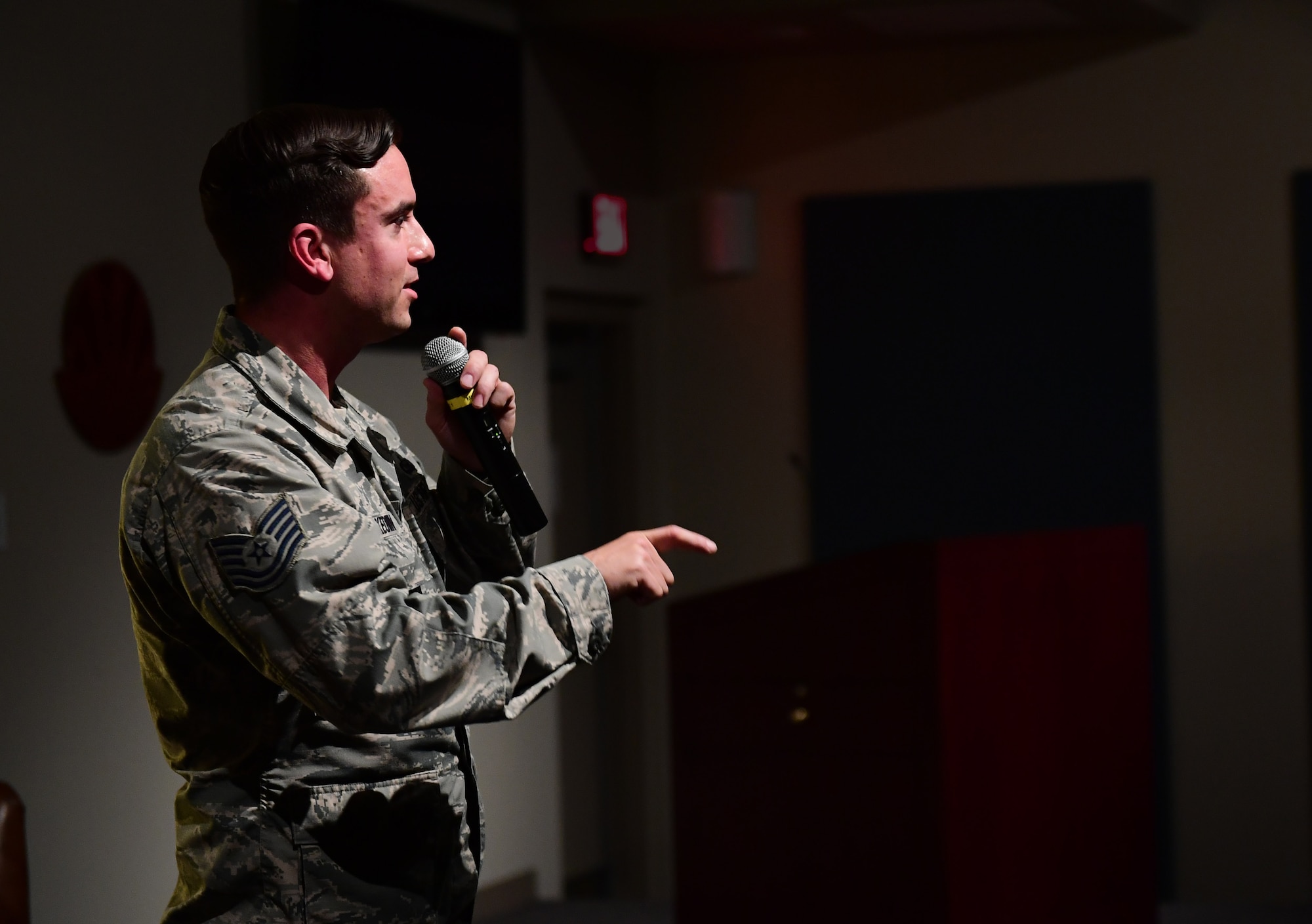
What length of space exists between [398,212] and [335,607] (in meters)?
0.47

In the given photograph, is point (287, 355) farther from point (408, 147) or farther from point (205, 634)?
point (408, 147)

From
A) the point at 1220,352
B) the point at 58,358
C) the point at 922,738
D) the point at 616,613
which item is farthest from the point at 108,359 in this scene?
the point at 1220,352

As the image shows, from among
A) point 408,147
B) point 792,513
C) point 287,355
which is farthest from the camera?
point 792,513

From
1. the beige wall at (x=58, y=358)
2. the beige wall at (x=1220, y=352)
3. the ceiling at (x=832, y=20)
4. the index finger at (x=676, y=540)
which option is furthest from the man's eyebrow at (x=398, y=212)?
the beige wall at (x=1220, y=352)

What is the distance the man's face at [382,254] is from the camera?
5.00 feet

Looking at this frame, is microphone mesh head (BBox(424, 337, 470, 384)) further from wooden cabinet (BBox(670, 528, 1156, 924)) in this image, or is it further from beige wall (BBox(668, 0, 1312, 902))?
beige wall (BBox(668, 0, 1312, 902))

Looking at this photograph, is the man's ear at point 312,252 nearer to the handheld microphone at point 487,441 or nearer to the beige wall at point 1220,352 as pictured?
the handheld microphone at point 487,441

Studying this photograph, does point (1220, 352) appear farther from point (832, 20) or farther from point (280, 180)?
point (280, 180)

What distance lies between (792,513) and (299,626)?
4.08m

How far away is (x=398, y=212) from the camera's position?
1551 millimetres

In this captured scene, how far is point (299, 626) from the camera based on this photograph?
1.29 m

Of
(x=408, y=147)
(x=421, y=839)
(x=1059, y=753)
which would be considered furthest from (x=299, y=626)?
(x=408, y=147)

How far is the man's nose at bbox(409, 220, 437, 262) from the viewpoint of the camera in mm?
1572

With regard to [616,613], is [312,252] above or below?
above
